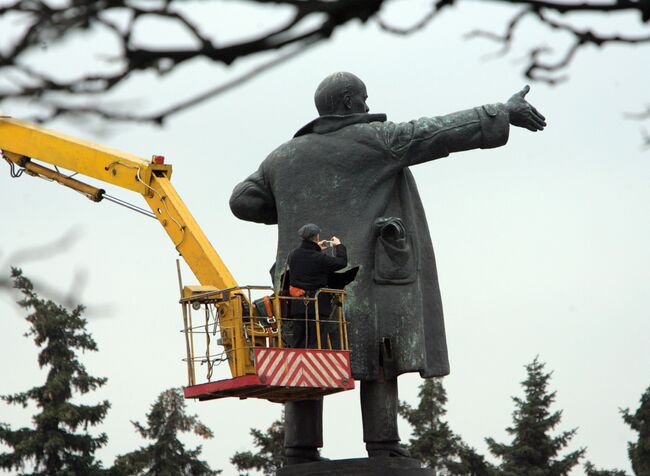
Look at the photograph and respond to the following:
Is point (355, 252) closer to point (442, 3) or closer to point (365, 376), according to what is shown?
A: point (365, 376)

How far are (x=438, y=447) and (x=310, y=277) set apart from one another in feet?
32.4

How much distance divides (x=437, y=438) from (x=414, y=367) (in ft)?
30.3

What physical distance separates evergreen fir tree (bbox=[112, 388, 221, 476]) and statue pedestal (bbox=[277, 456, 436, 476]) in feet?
32.2

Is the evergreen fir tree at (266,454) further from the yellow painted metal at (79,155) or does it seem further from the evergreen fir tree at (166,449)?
the yellow painted metal at (79,155)

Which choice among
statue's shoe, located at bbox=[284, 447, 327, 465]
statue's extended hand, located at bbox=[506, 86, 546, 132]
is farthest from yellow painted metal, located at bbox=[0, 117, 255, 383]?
statue's extended hand, located at bbox=[506, 86, 546, 132]

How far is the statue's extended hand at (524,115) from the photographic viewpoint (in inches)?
540

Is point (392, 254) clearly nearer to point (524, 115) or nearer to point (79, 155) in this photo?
point (524, 115)

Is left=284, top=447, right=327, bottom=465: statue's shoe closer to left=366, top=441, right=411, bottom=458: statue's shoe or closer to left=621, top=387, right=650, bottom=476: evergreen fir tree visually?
left=366, top=441, right=411, bottom=458: statue's shoe

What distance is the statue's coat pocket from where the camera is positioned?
43.9 feet

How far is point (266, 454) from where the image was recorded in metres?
22.1

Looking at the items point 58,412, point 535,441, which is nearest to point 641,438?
point 535,441

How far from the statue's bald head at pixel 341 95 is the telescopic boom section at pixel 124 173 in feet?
8.14

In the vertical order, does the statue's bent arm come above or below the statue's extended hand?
below

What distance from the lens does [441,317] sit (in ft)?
45.4
